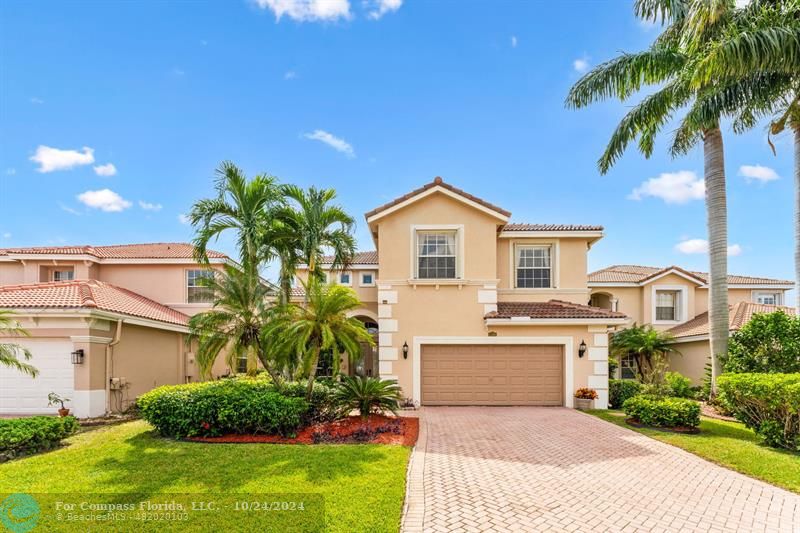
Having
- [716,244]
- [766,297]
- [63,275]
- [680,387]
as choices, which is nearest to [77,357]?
[63,275]

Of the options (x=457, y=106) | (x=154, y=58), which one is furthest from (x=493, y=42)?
(x=154, y=58)

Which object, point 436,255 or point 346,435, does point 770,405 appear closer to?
point 346,435

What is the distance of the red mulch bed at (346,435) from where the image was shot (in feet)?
28.8

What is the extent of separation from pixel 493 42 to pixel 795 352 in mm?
13040

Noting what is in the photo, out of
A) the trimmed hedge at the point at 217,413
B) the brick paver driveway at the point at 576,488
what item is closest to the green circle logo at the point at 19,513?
the trimmed hedge at the point at 217,413

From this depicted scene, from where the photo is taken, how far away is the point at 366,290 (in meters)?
20.8

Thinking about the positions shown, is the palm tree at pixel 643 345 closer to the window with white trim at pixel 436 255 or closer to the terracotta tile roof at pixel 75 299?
the window with white trim at pixel 436 255

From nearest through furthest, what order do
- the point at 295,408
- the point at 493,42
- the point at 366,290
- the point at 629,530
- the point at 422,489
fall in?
the point at 629,530 → the point at 422,489 → the point at 295,408 → the point at 493,42 → the point at 366,290

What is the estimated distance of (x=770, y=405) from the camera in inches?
349

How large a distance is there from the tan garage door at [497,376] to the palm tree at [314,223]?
5.30 meters

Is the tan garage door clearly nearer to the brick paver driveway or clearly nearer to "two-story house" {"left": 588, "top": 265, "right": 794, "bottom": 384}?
the brick paver driveway

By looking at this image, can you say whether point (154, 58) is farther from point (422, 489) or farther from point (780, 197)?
point (780, 197)

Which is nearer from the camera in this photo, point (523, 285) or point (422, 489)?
point (422, 489)

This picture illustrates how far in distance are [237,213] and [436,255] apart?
6963mm
